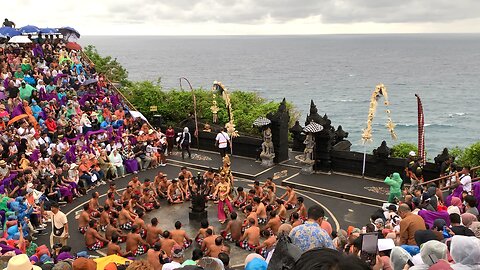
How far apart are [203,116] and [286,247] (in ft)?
109

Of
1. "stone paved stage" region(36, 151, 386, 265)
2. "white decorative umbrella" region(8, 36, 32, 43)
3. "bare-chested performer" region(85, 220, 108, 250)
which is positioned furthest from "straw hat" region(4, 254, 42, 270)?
"white decorative umbrella" region(8, 36, 32, 43)

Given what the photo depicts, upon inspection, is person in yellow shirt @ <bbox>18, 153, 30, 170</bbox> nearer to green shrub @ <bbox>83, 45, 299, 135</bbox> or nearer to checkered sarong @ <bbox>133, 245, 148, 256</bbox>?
checkered sarong @ <bbox>133, 245, 148, 256</bbox>

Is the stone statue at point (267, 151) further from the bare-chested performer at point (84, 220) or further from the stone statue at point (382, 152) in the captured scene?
the bare-chested performer at point (84, 220)

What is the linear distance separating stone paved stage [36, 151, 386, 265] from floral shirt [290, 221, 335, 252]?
8.89 metres

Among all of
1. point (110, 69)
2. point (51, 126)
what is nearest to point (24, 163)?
point (51, 126)

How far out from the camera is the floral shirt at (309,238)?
5160 mm

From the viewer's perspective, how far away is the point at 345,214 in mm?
17578

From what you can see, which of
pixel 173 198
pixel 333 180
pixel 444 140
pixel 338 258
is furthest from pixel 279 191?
pixel 444 140

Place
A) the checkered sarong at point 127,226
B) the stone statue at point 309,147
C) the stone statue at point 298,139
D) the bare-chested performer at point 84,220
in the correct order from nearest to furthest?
the bare-chested performer at point 84,220, the checkered sarong at point 127,226, the stone statue at point 309,147, the stone statue at point 298,139

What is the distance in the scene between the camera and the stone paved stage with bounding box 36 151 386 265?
1659 cm

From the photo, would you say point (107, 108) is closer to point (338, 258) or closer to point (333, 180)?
point (333, 180)

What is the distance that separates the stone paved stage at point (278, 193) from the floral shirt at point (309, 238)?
889 cm

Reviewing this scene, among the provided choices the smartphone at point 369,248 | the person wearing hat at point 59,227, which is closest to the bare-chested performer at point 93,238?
the person wearing hat at point 59,227

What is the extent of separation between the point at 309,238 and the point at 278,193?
581 inches
